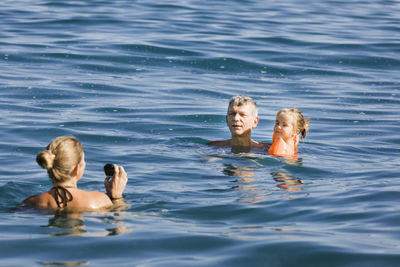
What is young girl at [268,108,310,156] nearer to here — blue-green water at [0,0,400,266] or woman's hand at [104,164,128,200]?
blue-green water at [0,0,400,266]

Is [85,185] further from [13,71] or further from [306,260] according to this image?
[13,71]

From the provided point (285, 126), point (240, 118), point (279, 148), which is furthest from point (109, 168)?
point (240, 118)

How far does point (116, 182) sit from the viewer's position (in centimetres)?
695

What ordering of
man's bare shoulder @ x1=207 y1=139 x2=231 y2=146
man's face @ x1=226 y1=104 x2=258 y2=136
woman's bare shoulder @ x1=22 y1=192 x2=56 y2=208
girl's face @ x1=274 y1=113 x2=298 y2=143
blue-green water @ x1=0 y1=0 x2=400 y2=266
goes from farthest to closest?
man's bare shoulder @ x1=207 y1=139 x2=231 y2=146, man's face @ x1=226 y1=104 x2=258 y2=136, girl's face @ x1=274 y1=113 x2=298 y2=143, woman's bare shoulder @ x1=22 y1=192 x2=56 y2=208, blue-green water @ x1=0 y1=0 x2=400 y2=266

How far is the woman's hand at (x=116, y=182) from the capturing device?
22.6ft

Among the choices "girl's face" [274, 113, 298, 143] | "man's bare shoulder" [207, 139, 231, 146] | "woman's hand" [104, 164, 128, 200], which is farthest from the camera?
"man's bare shoulder" [207, 139, 231, 146]

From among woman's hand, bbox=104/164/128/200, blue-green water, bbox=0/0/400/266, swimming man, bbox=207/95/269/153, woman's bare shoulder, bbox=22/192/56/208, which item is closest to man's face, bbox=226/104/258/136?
swimming man, bbox=207/95/269/153

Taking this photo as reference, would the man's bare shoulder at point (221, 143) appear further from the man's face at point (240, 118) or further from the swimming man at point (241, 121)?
the man's face at point (240, 118)

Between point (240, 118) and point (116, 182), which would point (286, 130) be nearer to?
point (240, 118)

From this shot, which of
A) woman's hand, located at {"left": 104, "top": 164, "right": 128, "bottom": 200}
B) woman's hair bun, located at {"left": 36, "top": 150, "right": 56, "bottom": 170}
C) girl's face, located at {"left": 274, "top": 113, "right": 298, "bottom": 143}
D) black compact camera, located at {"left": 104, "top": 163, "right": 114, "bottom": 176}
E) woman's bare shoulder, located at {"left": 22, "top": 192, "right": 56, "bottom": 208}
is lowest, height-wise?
woman's bare shoulder, located at {"left": 22, "top": 192, "right": 56, "bottom": 208}

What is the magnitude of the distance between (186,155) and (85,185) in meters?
2.15

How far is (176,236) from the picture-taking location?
587 centimetres

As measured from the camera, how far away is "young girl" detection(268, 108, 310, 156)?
9.63 meters

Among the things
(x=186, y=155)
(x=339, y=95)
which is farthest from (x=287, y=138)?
(x=339, y=95)
